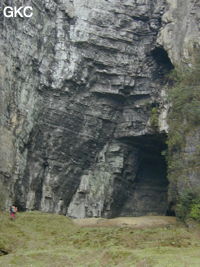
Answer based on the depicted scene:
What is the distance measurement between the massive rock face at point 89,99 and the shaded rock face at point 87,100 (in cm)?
10

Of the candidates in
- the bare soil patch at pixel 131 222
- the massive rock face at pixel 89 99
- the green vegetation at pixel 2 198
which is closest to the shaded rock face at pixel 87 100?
the massive rock face at pixel 89 99

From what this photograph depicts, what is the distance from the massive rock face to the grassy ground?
8.08 meters

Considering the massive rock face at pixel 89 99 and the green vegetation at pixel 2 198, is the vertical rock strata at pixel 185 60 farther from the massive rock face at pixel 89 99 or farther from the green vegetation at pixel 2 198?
the green vegetation at pixel 2 198

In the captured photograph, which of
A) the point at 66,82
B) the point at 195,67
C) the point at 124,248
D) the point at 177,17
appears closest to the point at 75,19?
the point at 66,82

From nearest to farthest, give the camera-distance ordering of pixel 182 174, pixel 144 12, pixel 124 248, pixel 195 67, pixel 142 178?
pixel 124 248 → pixel 182 174 → pixel 195 67 → pixel 144 12 → pixel 142 178

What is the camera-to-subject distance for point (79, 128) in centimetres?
4141

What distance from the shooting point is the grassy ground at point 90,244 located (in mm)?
21266

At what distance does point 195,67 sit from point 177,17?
6.82m

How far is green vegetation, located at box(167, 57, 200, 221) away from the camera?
105ft

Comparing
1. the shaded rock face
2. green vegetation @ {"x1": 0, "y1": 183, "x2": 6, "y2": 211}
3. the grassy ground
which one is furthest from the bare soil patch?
the shaded rock face

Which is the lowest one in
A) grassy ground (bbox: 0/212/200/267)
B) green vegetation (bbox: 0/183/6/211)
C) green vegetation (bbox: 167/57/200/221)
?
grassy ground (bbox: 0/212/200/267)

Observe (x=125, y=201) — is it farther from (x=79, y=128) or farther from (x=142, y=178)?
(x=79, y=128)

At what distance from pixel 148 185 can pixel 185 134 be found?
12390 millimetres

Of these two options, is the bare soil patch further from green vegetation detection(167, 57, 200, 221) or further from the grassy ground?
green vegetation detection(167, 57, 200, 221)
